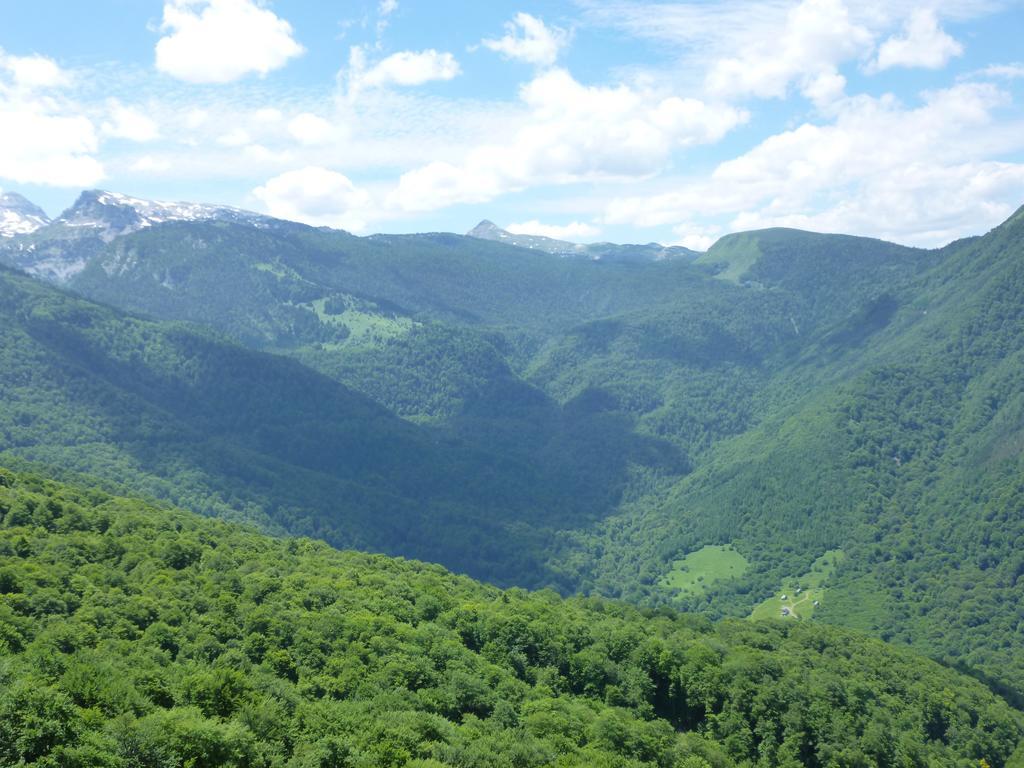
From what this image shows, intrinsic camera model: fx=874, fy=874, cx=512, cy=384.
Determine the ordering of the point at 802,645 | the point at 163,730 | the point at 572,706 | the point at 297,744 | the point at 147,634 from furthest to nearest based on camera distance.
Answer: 1. the point at 802,645
2. the point at 572,706
3. the point at 147,634
4. the point at 297,744
5. the point at 163,730

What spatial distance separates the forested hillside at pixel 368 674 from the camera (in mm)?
53188

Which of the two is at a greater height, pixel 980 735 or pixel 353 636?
pixel 353 636

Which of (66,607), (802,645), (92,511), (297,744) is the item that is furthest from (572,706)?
(92,511)

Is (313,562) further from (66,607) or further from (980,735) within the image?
(980,735)

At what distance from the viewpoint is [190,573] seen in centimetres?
8944

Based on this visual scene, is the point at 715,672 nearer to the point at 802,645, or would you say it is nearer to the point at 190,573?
the point at 802,645

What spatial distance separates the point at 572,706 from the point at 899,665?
6547 centimetres

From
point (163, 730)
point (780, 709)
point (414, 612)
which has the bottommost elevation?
point (780, 709)

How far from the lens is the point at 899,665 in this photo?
401 ft

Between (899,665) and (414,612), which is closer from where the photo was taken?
(414,612)

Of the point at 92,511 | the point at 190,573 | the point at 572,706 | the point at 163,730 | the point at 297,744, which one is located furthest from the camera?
the point at 92,511

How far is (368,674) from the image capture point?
2881 inches

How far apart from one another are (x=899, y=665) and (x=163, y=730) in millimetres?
105936

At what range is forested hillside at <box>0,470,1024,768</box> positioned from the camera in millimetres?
53188
